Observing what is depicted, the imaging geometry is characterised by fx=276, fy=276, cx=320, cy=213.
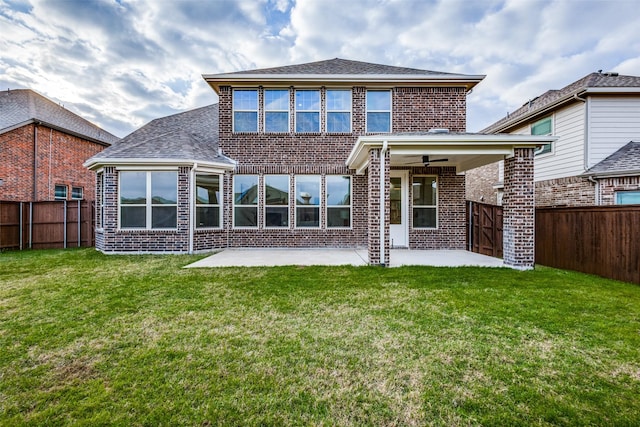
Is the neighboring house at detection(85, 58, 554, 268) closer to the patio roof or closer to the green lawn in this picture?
the patio roof

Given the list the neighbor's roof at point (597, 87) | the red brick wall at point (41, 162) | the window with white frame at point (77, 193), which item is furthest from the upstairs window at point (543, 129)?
the window with white frame at point (77, 193)

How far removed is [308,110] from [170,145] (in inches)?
193

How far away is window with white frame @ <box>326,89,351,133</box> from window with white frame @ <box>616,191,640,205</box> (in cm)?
865

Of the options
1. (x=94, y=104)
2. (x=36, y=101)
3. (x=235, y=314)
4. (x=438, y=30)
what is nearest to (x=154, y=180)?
(x=235, y=314)

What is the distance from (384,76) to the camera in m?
9.44

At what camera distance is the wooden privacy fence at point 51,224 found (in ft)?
34.6

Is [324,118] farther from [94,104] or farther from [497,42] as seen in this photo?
[94,104]

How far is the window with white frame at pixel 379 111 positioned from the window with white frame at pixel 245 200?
464cm

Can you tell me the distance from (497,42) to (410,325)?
14.2 m

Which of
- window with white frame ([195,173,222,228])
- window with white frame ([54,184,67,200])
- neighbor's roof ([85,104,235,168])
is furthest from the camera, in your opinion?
window with white frame ([54,184,67,200])

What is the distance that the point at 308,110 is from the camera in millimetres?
9922

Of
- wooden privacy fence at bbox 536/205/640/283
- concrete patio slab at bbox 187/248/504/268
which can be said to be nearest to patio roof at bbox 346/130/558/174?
wooden privacy fence at bbox 536/205/640/283

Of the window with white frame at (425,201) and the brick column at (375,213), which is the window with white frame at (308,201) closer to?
the brick column at (375,213)

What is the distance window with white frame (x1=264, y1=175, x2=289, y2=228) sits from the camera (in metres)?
9.86
